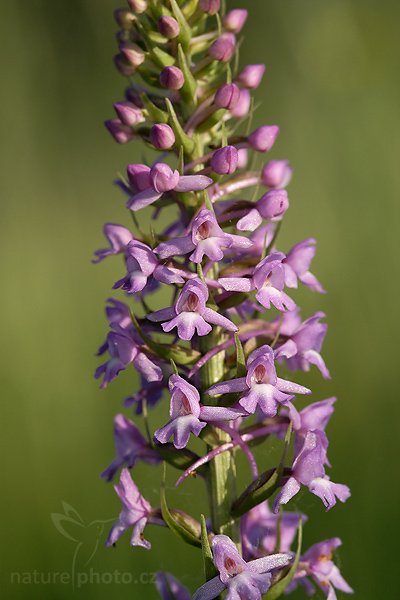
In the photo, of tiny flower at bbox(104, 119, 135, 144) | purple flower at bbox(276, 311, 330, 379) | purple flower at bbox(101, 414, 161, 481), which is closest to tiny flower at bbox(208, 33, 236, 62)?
tiny flower at bbox(104, 119, 135, 144)

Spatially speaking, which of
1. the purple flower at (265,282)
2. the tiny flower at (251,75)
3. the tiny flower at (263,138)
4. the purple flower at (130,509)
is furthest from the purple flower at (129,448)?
the tiny flower at (251,75)

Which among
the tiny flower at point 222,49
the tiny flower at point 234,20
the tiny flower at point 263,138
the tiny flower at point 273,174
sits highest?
the tiny flower at point 234,20

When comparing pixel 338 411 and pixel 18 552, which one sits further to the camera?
pixel 338 411

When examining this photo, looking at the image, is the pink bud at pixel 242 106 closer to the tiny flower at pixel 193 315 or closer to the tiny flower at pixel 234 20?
the tiny flower at pixel 234 20

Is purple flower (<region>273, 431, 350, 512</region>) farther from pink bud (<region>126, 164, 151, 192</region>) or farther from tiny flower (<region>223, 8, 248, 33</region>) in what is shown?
tiny flower (<region>223, 8, 248, 33</region>)

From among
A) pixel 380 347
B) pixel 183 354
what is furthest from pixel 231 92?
pixel 380 347

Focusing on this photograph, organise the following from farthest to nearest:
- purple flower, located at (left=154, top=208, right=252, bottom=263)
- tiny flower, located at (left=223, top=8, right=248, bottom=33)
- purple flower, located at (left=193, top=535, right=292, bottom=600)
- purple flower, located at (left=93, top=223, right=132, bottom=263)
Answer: tiny flower, located at (left=223, top=8, right=248, bottom=33)
purple flower, located at (left=93, top=223, right=132, bottom=263)
purple flower, located at (left=154, top=208, right=252, bottom=263)
purple flower, located at (left=193, top=535, right=292, bottom=600)

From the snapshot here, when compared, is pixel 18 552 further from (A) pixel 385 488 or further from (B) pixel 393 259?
(B) pixel 393 259
